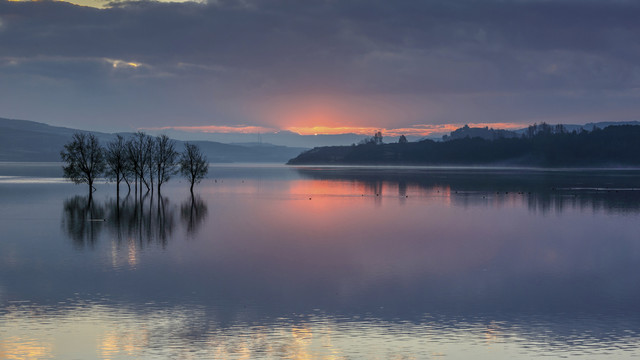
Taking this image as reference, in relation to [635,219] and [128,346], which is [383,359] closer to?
[128,346]

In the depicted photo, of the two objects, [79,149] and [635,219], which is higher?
[79,149]

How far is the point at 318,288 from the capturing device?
37094 millimetres

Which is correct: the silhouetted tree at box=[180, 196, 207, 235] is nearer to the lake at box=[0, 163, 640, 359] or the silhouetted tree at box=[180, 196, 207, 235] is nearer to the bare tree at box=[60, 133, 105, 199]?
the lake at box=[0, 163, 640, 359]

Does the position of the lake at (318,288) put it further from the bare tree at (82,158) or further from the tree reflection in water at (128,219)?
the bare tree at (82,158)

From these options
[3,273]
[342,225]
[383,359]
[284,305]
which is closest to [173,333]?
[284,305]

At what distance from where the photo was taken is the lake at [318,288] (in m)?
26.2

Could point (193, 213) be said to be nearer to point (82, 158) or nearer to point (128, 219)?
point (128, 219)

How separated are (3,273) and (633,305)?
129 ft

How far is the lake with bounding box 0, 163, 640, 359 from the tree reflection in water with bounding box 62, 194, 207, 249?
1.62 ft

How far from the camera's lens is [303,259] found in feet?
156

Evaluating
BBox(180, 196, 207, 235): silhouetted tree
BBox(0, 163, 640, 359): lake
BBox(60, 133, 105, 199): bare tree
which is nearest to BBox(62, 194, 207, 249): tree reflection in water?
BBox(180, 196, 207, 235): silhouetted tree

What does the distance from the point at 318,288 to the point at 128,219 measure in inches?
1758

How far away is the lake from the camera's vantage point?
26219 mm

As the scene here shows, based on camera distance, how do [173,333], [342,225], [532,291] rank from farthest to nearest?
1. [342,225]
2. [532,291]
3. [173,333]
